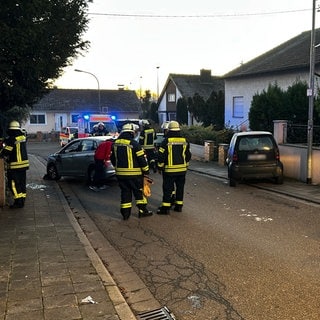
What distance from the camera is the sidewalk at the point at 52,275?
4.13 m

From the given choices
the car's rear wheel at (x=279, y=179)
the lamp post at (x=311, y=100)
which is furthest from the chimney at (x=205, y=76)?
the car's rear wheel at (x=279, y=179)

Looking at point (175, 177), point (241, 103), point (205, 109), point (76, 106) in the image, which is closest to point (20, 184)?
point (175, 177)

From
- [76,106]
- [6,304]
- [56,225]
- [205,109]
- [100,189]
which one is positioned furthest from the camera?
[76,106]

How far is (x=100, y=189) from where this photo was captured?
41.9ft

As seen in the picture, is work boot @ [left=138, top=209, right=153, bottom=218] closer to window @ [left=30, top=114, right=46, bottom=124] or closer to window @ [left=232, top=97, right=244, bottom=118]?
window @ [left=232, top=97, right=244, bottom=118]

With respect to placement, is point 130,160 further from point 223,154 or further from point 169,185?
point 223,154

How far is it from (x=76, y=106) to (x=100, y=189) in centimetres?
4665

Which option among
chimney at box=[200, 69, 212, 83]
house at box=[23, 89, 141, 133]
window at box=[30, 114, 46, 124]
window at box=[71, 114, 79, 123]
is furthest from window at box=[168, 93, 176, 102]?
window at box=[30, 114, 46, 124]

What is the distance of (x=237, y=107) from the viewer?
91.8 feet

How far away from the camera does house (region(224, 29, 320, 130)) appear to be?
21517mm

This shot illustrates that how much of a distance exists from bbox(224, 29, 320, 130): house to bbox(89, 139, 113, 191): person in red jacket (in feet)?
36.4

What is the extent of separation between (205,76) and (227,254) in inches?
1859

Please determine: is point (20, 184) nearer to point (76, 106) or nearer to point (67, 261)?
point (67, 261)

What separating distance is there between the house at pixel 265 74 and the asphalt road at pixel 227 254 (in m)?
12.7
